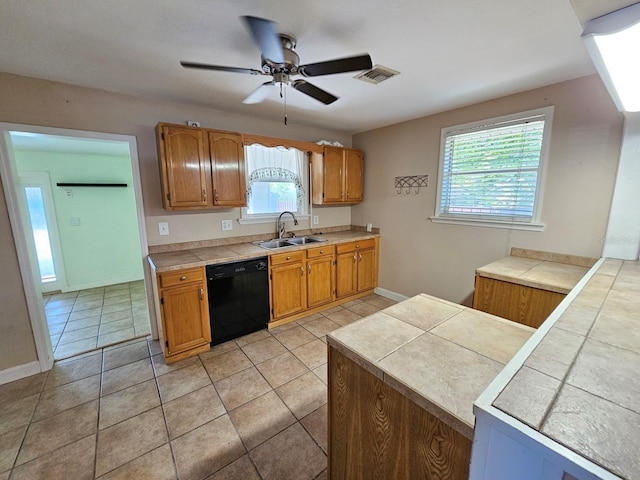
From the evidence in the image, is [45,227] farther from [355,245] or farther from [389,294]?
[389,294]

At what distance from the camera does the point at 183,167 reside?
2576mm

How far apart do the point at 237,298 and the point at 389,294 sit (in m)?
2.27

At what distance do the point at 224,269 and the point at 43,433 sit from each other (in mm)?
1576

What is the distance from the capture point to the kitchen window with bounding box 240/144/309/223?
3.35 metres

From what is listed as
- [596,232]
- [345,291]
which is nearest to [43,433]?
[345,291]

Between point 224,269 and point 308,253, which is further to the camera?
point 308,253

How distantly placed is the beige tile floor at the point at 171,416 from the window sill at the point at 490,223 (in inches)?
82.4

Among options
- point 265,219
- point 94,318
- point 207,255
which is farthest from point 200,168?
point 94,318

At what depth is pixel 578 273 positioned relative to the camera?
2.13 metres

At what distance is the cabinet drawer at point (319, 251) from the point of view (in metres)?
3.25

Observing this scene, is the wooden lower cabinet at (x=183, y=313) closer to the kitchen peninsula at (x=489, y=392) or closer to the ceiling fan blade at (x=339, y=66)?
the kitchen peninsula at (x=489, y=392)

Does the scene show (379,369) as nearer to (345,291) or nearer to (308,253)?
(308,253)

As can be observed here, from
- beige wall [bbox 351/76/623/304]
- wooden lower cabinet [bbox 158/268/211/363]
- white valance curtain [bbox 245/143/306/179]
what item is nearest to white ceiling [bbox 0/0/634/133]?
beige wall [bbox 351/76/623/304]

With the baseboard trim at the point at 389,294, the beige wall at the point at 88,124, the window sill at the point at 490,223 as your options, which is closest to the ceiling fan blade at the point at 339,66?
the beige wall at the point at 88,124
